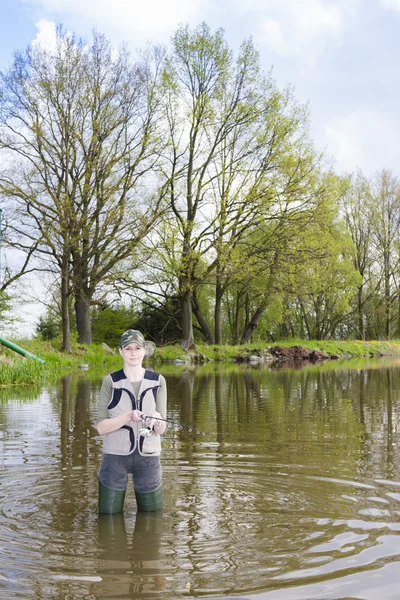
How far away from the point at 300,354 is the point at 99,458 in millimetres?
36446

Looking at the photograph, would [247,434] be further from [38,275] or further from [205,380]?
[38,275]

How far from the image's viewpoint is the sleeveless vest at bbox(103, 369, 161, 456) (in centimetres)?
549

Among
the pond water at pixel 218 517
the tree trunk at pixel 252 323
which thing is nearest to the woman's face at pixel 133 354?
the pond water at pixel 218 517

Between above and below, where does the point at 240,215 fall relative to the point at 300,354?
above

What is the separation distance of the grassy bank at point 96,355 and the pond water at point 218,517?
8.36 m

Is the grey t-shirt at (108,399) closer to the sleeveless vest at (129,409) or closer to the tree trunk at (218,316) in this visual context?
the sleeveless vest at (129,409)

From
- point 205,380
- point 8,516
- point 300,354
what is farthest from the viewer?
point 300,354

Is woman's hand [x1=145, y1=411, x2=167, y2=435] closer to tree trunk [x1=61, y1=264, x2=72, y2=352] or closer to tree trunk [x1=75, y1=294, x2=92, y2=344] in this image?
tree trunk [x1=61, y1=264, x2=72, y2=352]

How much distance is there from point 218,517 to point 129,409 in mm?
1044

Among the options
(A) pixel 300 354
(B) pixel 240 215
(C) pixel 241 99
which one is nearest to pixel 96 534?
(B) pixel 240 215

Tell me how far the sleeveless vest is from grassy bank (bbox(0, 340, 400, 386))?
44.8ft

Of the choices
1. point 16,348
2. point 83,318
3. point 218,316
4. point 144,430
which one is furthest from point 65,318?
point 144,430

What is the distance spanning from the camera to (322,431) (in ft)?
33.0

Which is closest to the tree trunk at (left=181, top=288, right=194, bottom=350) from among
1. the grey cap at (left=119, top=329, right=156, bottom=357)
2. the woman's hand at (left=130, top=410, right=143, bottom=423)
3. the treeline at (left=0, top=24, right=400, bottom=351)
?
the treeline at (left=0, top=24, right=400, bottom=351)
